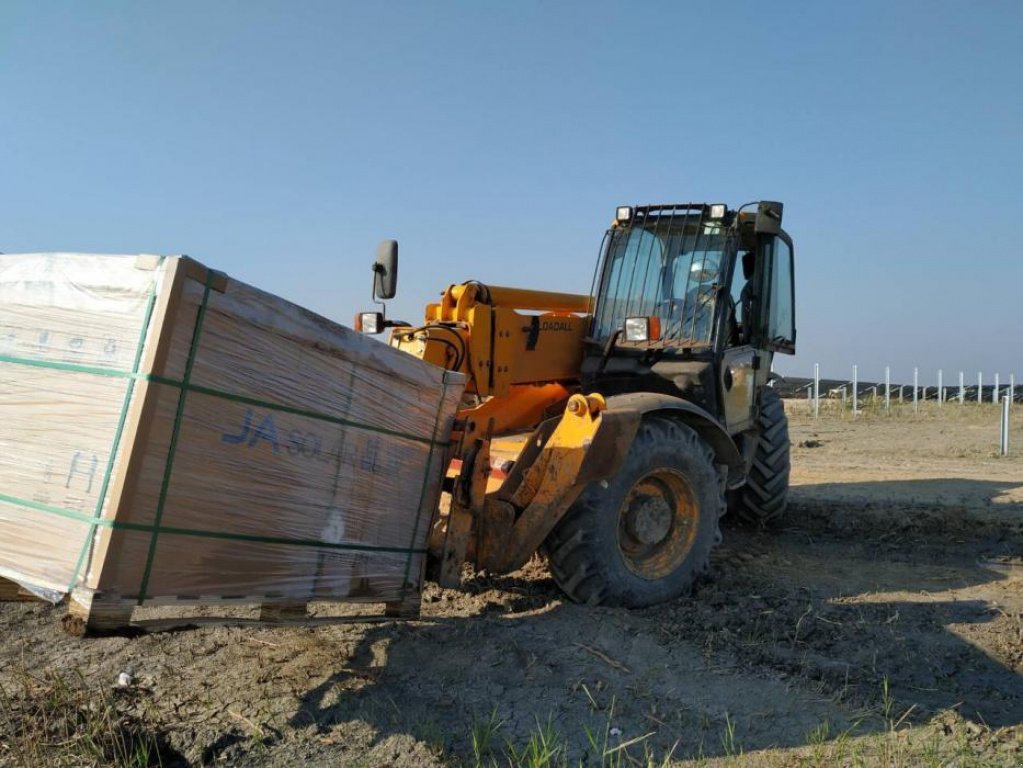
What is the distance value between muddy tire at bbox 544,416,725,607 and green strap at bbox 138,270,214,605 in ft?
7.60

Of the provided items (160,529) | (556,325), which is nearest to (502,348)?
(556,325)

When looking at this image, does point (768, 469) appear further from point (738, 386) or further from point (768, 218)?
point (768, 218)

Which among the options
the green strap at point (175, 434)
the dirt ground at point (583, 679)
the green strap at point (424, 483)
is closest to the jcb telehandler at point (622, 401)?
the green strap at point (424, 483)

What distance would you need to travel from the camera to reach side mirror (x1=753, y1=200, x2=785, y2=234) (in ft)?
19.6

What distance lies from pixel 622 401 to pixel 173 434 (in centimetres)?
262

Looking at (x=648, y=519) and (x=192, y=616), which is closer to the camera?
(x=192, y=616)

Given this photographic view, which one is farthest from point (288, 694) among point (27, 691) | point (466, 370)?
point (466, 370)

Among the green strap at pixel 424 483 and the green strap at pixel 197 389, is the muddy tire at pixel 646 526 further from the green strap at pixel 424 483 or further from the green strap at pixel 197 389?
the green strap at pixel 197 389

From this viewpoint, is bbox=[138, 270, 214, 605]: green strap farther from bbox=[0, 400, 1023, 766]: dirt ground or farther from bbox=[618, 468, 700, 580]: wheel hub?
bbox=[618, 468, 700, 580]: wheel hub

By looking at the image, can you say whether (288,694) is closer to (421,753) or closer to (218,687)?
(218,687)

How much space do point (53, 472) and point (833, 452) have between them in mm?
14218

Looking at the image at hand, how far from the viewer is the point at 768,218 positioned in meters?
5.98

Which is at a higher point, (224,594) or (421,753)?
(224,594)

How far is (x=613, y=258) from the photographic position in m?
6.55
